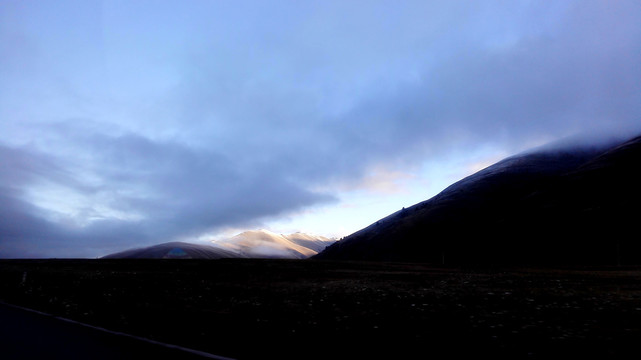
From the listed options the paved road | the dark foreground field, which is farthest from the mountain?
the paved road

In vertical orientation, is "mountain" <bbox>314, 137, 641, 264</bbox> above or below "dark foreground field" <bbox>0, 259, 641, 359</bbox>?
above

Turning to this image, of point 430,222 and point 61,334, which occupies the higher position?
point 430,222

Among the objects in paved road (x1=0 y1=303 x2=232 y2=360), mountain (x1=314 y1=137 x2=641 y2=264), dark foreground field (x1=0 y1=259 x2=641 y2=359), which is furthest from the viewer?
mountain (x1=314 y1=137 x2=641 y2=264)

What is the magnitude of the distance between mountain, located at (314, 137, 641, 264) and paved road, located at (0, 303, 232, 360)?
102m

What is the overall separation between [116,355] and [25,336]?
4.48 m

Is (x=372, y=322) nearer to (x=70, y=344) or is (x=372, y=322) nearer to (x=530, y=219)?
(x=70, y=344)

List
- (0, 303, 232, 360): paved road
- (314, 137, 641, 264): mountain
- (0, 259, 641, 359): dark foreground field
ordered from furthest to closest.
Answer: (314, 137, 641, 264): mountain → (0, 259, 641, 359): dark foreground field → (0, 303, 232, 360): paved road

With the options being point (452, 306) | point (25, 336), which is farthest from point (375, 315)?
point (25, 336)

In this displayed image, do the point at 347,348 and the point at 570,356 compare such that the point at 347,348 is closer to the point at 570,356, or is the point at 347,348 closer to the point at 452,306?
the point at 570,356

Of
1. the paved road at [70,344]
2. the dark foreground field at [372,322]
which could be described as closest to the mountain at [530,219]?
the dark foreground field at [372,322]

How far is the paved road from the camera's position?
9711 millimetres

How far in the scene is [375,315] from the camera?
17.1m

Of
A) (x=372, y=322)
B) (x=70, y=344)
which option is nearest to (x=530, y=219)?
(x=372, y=322)

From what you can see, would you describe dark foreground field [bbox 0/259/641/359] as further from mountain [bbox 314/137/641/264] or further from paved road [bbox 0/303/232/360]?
mountain [bbox 314/137/641/264]
